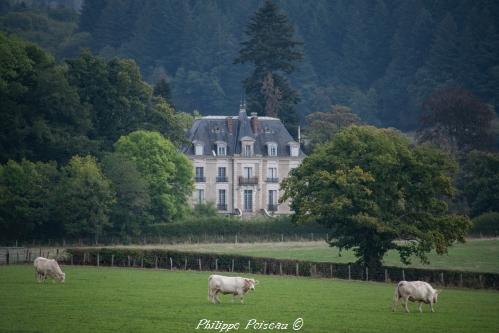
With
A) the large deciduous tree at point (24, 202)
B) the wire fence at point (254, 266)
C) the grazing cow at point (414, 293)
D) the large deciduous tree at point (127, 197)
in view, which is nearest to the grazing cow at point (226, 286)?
the grazing cow at point (414, 293)

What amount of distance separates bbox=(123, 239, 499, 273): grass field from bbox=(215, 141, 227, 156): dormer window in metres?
21.6

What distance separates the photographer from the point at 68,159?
10525cm

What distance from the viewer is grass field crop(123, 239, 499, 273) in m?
84.2

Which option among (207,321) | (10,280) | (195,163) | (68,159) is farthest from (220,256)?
(195,163)

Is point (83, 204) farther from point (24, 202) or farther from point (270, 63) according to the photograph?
point (270, 63)

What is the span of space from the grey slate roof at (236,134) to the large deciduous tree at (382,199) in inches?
1828

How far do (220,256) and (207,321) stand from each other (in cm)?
2678

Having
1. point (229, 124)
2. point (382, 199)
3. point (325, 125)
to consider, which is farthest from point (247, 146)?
point (382, 199)

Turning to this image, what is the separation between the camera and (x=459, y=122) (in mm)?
149875

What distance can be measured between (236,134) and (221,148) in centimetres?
195

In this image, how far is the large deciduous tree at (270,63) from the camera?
13750 centimetres

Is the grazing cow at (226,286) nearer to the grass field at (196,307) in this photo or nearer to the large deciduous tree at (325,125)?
the grass field at (196,307)

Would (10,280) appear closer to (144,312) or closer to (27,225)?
(144,312)

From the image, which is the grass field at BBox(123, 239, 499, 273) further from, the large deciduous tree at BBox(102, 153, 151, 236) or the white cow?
the white cow
